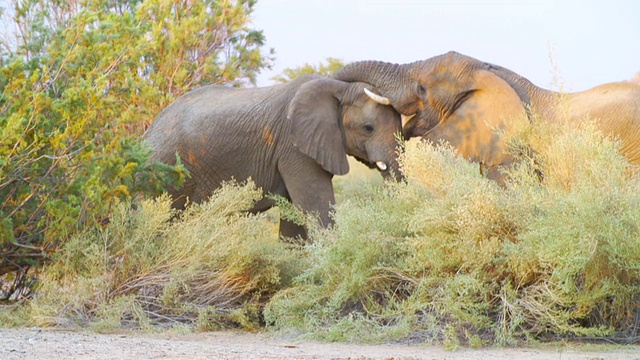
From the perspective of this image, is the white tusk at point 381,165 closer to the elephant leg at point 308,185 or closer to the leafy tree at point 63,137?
the elephant leg at point 308,185

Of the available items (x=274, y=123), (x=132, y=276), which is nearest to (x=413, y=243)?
(x=132, y=276)

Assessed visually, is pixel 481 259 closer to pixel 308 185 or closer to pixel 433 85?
pixel 308 185

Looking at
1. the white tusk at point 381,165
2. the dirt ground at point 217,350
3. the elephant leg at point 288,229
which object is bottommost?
the dirt ground at point 217,350

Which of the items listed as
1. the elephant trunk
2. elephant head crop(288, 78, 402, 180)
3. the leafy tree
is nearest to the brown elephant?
the elephant trunk

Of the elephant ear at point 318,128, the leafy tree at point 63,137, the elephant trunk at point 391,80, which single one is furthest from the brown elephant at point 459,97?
the leafy tree at point 63,137

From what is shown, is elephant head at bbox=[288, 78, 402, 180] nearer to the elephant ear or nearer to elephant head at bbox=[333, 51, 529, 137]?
the elephant ear

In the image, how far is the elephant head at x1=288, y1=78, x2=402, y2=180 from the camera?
40.2 ft

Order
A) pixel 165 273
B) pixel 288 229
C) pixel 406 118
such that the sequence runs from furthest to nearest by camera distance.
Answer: pixel 406 118 → pixel 288 229 → pixel 165 273

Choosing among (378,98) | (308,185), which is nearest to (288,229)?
(308,185)

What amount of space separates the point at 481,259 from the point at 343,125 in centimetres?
476

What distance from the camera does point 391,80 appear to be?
12492 mm

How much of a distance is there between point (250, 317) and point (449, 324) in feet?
6.72

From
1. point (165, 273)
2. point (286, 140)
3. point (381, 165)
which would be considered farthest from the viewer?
point (286, 140)

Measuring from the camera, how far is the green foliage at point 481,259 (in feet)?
25.4
